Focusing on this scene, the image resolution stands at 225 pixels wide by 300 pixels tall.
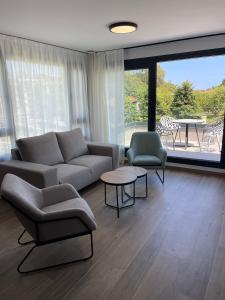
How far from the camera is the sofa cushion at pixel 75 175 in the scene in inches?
125

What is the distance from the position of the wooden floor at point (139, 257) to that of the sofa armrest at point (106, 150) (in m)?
1.16

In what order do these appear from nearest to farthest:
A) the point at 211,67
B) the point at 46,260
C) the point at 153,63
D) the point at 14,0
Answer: the point at 46,260 → the point at 14,0 → the point at 211,67 → the point at 153,63

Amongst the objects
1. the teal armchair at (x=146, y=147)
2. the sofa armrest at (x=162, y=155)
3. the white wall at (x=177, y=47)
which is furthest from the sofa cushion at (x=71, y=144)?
the white wall at (x=177, y=47)

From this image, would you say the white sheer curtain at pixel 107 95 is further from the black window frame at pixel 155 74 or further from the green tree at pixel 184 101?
the green tree at pixel 184 101

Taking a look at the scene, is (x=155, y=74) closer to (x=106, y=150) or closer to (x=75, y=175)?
(x=106, y=150)

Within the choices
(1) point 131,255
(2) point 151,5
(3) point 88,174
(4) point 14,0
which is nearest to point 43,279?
(1) point 131,255

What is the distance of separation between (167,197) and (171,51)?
8.70 feet

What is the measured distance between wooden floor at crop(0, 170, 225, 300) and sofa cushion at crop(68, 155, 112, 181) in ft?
2.11

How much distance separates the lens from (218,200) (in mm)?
3195

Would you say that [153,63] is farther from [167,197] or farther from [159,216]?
[159,216]

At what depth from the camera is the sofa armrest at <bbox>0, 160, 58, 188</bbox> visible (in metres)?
2.84

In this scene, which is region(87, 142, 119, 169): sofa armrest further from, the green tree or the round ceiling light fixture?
the round ceiling light fixture

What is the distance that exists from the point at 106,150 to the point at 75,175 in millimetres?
1027

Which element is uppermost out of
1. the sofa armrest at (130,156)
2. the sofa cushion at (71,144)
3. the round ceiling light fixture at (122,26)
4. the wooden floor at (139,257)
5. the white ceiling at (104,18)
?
the white ceiling at (104,18)
